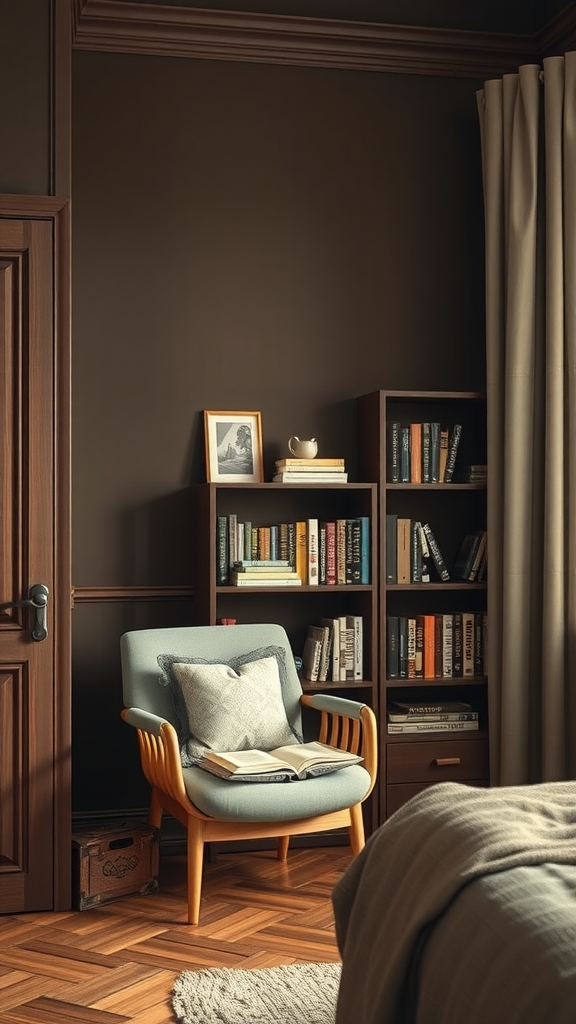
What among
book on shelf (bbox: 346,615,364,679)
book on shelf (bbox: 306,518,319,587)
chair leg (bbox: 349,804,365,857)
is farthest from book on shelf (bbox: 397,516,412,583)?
chair leg (bbox: 349,804,365,857)

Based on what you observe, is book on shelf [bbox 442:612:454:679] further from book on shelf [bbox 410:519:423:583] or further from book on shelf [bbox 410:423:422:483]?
book on shelf [bbox 410:423:422:483]

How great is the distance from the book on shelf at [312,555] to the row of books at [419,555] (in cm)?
30

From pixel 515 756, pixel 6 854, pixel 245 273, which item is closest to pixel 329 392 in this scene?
pixel 245 273

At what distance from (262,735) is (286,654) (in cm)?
40

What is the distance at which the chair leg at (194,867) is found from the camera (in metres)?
3.76

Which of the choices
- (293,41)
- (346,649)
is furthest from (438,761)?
(293,41)

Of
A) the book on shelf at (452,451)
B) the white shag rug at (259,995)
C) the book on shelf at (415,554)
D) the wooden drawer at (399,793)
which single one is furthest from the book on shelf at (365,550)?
the white shag rug at (259,995)

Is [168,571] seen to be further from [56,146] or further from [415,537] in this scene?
[56,146]

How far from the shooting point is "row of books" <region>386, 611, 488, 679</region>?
473 centimetres

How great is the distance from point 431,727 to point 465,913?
8.84 ft

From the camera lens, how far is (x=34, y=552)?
3.92m

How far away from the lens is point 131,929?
12.2 feet

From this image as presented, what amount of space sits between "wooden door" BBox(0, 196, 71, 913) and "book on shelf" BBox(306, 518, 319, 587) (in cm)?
110

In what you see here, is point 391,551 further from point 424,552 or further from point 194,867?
point 194,867
